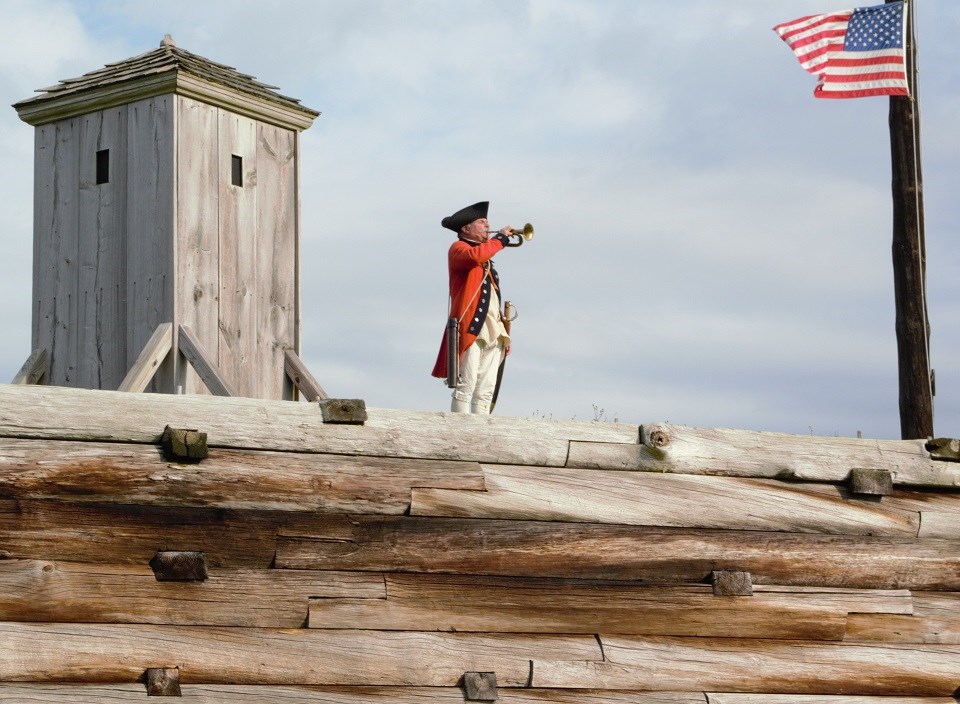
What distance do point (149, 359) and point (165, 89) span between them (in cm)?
203

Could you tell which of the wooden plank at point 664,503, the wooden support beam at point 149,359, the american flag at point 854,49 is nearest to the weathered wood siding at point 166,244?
the wooden support beam at point 149,359

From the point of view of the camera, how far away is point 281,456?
7367 mm

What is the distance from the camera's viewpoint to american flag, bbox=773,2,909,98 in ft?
34.0

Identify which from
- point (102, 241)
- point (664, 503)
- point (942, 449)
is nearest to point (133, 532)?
point (664, 503)

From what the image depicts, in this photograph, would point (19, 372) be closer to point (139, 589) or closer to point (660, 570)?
point (139, 589)

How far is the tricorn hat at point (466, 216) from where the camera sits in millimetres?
10148

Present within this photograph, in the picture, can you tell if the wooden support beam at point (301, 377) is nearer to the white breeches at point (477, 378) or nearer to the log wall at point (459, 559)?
the white breeches at point (477, 378)

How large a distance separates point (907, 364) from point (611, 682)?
4.20 meters

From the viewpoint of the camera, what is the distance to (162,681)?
272 inches

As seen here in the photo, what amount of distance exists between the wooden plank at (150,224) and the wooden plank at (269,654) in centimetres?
298

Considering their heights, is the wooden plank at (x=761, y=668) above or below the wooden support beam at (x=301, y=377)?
below

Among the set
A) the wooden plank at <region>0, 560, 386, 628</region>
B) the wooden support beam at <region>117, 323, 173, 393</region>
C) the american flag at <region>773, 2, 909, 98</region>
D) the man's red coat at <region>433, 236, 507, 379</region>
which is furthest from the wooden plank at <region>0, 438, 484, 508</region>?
the american flag at <region>773, 2, 909, 98</region>

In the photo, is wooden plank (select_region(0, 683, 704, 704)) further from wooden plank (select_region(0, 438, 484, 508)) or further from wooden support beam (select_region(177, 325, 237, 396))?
wooden support beam (select_region(177, 325, 237, 396))

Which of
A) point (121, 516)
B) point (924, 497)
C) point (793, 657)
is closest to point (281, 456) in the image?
point (121, 516)
